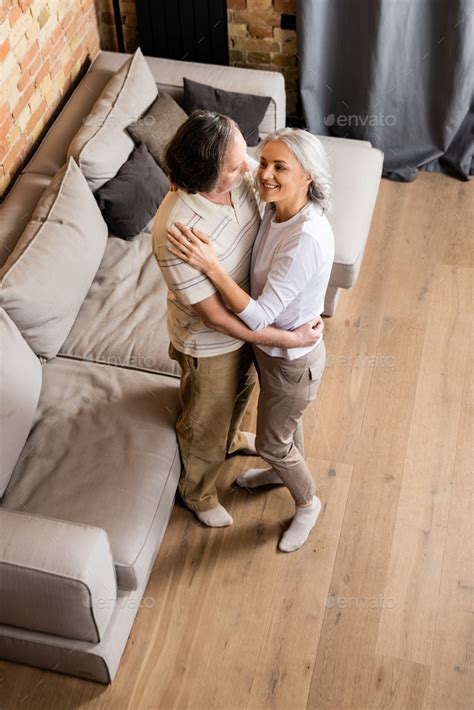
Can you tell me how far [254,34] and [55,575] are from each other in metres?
2.87

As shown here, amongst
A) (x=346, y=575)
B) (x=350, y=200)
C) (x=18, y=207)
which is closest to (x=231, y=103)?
(x=350, y=200)

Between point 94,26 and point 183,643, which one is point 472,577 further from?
point 94,26

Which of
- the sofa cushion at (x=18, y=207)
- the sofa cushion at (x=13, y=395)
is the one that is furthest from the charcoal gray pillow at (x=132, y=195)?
the sofa cushion at (x=13, y=395)

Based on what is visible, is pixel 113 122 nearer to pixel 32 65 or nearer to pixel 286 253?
pixel 32 65

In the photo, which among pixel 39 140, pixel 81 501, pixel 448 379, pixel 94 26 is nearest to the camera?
pixel 81 501

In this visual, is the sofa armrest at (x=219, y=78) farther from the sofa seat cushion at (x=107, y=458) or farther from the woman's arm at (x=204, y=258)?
the woman's arm at (x=204, y=258)

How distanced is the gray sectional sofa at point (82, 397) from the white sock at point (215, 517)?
0.21 m

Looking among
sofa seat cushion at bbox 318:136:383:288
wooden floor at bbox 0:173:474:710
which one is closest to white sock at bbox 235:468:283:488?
wooden floor at bbox 0:173:474:710

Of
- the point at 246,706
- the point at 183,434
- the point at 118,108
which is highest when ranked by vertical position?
the point at 118,108

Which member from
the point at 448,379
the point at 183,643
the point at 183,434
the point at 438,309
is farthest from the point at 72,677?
the point at 438,309

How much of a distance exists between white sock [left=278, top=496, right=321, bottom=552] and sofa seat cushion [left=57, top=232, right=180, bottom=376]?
623 mm

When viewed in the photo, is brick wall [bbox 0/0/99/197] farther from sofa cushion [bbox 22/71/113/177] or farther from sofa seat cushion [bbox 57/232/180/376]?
sofa seat cushion [bbox 57/232/180/376]

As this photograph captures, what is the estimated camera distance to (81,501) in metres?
2.29

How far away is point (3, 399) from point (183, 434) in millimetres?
549
